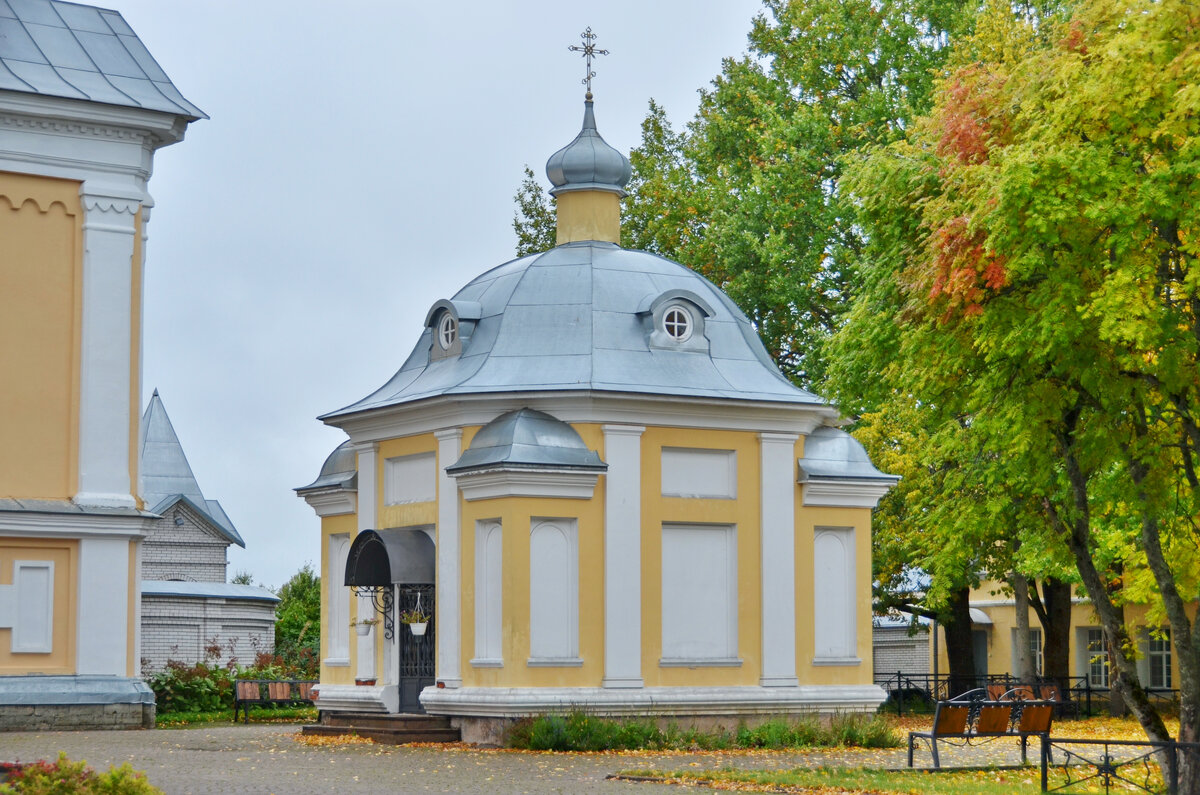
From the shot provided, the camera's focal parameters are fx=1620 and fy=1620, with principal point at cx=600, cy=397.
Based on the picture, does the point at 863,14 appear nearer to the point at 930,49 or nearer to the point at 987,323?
the point at 930,49

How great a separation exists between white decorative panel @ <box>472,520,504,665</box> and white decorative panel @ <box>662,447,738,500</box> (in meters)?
2.55

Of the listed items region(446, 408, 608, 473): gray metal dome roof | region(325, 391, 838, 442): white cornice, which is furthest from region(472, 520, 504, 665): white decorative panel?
region(325, 391, 838, 442): white cornice

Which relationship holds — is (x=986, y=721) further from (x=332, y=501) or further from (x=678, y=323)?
(x=332, y=501)

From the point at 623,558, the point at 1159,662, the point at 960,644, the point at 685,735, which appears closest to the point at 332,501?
the point at 623,558

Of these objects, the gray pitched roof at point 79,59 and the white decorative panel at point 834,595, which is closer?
the gray pitched roof at point 79,59

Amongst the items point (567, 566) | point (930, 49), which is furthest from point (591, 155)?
point (930, 49)

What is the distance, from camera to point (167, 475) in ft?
136

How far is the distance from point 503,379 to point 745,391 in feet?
11.5

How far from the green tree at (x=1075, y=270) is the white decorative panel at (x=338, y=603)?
11.5 m

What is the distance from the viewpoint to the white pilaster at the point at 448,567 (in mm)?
22641

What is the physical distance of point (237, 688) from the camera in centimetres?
2839

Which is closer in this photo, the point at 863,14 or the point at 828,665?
the point at 828,665

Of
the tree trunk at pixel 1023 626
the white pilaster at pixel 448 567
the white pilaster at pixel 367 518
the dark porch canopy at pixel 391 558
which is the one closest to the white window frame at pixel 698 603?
the white pilaster at pixel 448 567

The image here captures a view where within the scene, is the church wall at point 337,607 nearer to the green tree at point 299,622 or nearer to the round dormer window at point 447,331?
the round dormer window at point 447,331
